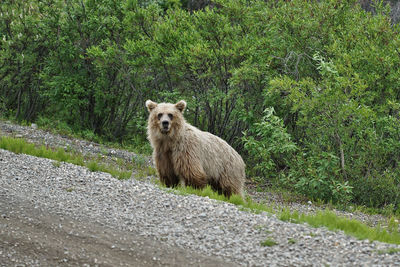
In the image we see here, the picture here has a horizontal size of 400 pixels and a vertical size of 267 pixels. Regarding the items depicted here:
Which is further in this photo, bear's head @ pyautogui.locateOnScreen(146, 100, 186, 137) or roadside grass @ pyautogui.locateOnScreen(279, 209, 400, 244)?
bear's head @ pyautogui.locateOnScreen(146, 100, 186, 137)

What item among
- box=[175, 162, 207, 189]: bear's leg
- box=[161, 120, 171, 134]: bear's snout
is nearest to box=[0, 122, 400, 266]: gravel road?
box=[175, 162, 207, 189]: bear's leg

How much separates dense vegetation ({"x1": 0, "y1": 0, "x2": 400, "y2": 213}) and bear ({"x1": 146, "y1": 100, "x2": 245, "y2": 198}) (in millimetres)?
1698

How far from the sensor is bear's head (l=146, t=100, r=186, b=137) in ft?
27.7

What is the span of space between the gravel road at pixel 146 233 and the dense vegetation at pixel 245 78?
13.8 feet

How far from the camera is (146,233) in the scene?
5.77 meters

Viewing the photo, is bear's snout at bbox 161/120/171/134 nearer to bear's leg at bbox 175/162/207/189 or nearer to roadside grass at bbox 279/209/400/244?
bear's leg at bbox 175/162/207/189

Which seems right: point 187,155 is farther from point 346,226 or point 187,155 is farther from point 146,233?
point 346,226

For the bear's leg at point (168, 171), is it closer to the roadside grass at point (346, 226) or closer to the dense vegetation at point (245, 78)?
the dense vegetation at point (245, 78)

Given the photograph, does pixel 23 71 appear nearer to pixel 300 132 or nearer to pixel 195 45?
pixel 195 45

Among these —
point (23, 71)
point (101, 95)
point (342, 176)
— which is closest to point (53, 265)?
point (342, 176)

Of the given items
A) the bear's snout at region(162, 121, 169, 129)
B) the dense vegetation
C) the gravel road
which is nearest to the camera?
the gravel road

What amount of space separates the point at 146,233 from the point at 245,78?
646cm

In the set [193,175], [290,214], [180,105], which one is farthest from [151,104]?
[290,214]

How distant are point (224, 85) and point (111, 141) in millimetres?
4648
